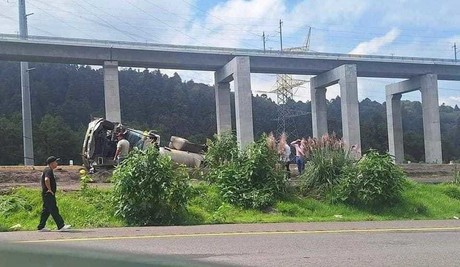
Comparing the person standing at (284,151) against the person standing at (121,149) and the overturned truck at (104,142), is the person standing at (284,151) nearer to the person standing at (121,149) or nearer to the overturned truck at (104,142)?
the overturned truck at (104,142)

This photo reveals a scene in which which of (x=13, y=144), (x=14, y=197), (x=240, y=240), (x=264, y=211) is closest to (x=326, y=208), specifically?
(x=264, y=211)

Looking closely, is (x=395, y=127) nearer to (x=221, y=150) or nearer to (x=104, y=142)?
(x=104, y=142)

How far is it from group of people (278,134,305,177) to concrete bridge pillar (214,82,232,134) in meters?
28.8

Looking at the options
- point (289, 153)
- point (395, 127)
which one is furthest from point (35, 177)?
point (395, 127)

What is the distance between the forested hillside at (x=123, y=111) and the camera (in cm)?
5919

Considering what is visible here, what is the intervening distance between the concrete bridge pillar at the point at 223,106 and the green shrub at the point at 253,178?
31963 millimetres

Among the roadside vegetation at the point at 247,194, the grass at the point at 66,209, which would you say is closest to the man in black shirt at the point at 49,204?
the grass at the point at 66,209

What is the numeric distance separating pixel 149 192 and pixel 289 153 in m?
6.89

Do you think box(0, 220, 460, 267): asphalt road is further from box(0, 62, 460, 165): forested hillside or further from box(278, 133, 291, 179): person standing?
box(0, 62, 460, 165): forested hillside

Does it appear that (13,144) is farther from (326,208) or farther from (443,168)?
(326,208)

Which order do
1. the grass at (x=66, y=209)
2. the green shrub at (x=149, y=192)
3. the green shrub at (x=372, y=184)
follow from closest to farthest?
the grass at (x=66, y=209)
the green shrub at (x=149, y=192)
the green shrub at (x=372, y=184)

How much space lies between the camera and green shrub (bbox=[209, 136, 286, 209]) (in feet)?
56.7

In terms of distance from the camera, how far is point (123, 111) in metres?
71.1

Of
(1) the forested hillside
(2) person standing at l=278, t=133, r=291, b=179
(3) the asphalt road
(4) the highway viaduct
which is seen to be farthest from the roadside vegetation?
(1) the forested hillside
